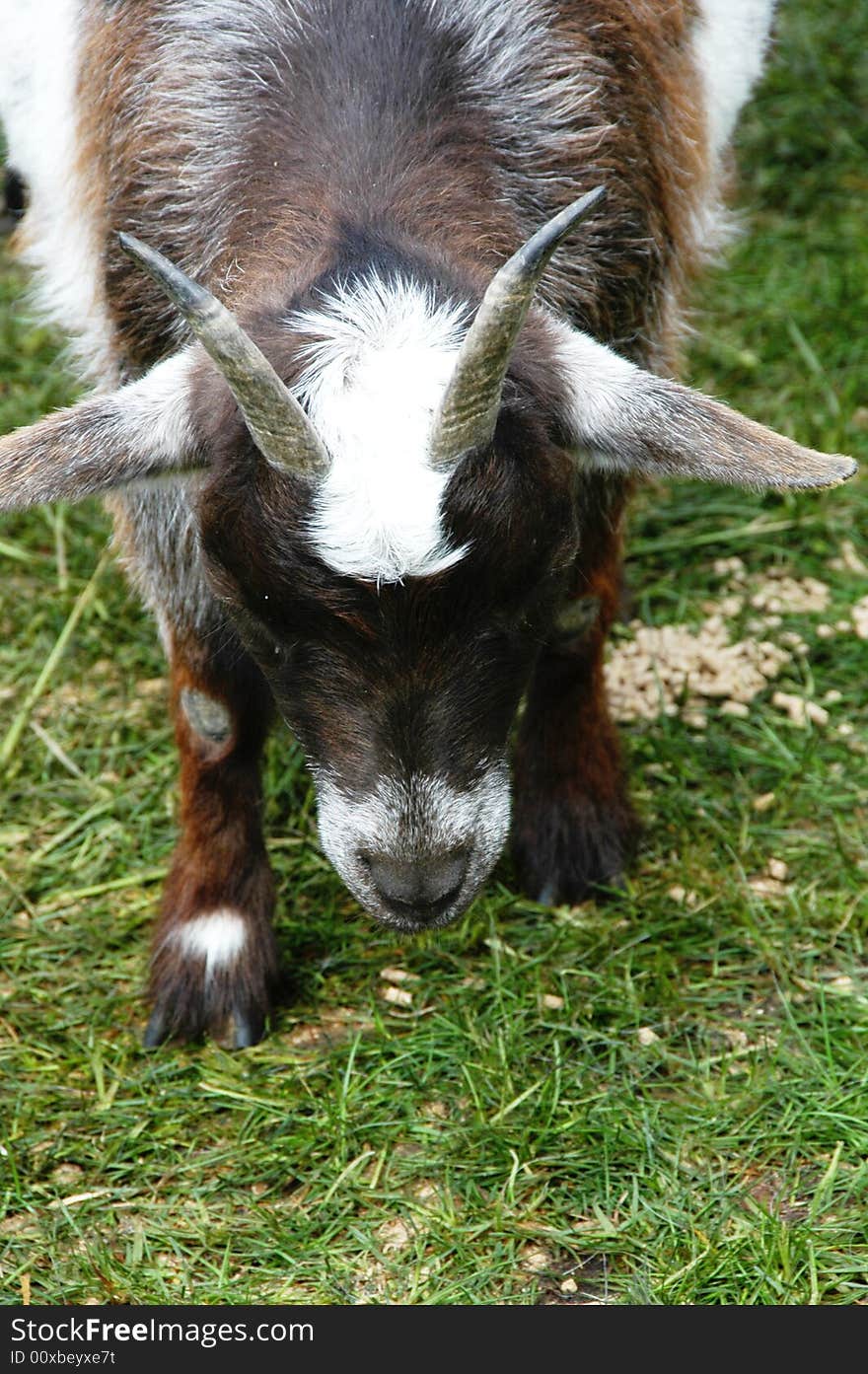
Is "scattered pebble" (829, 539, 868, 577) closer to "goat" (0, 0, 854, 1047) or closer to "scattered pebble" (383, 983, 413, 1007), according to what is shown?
"goat" (0, 0, 854, 1047)

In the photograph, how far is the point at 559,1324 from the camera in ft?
13.9

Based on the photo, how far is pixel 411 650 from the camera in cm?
397

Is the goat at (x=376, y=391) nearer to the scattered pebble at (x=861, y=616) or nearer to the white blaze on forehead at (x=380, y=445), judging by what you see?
the white blaze on forehead at (x=380, y=445)

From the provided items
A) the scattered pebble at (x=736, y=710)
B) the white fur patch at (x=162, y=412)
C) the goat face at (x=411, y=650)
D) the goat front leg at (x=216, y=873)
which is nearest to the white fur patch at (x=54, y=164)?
the white fur patch at (x=162, y=412)

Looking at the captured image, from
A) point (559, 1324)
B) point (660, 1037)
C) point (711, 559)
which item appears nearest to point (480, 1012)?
point (660, 1037)

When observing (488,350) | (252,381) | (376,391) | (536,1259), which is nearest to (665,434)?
(488,350)

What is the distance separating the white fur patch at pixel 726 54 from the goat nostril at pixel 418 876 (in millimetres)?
2623

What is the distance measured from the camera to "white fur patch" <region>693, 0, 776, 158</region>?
18.2ft

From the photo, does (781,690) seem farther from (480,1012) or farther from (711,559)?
(480,1012)

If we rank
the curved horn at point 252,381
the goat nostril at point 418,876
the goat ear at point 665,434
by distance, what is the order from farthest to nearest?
the goat nostril at point 418,876, the goat ear at point 665,434, the curved horn at point 252,381

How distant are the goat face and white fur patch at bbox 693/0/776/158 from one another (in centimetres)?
200

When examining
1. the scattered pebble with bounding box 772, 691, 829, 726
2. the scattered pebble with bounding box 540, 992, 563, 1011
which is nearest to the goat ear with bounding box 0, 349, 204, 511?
the scattered pebble with bounding box 540, 992, 563, 1011

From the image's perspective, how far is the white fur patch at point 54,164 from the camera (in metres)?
5.19

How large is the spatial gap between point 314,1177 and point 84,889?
146 centimetres
